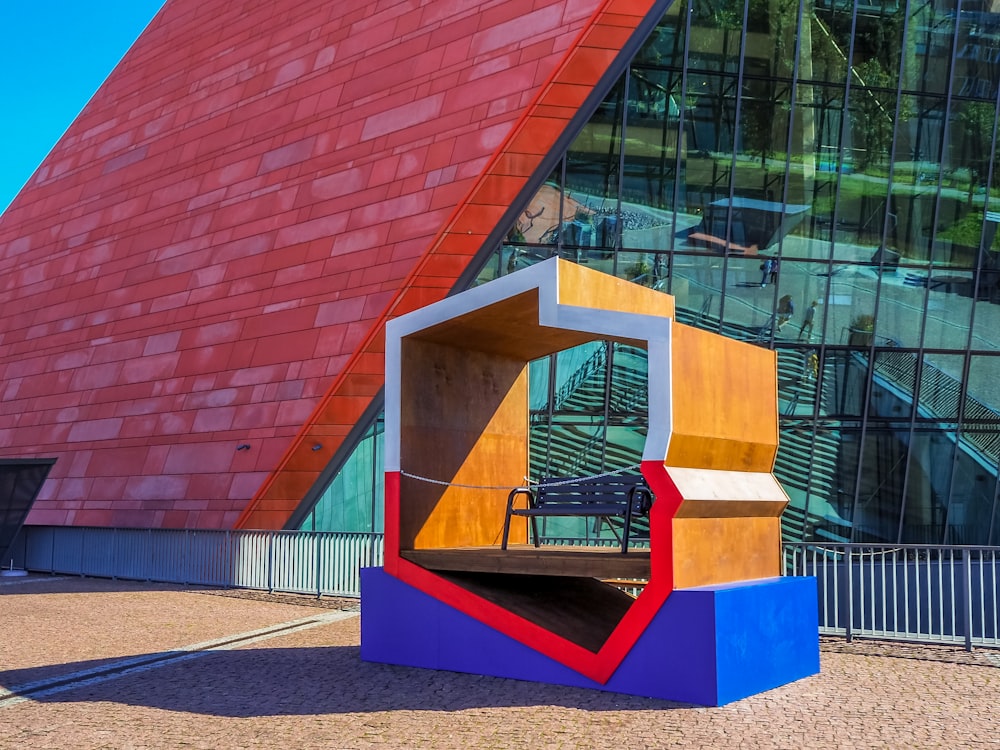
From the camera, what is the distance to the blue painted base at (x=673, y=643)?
26.0 feet

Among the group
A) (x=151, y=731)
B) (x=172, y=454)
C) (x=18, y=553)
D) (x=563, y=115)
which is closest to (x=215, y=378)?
(x=172, y=454)

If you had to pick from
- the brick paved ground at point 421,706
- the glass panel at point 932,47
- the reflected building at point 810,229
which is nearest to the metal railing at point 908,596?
the brick paved ground at point 421,706

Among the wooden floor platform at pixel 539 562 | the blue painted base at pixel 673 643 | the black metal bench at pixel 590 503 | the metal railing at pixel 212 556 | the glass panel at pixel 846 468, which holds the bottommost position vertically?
the metal railing at pixel 212 556

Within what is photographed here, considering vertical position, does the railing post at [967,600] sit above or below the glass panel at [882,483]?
above

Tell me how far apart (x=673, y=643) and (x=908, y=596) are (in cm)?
460

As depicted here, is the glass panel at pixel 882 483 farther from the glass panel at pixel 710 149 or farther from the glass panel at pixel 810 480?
the glass panel at pixel 710 149

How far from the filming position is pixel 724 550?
8859 mm

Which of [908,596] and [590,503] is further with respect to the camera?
[908,596]

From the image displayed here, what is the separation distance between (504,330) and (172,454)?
42.3ft

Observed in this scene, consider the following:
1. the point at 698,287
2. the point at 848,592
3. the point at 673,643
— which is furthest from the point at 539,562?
the point at 698,287

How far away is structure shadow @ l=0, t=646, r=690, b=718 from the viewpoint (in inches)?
314

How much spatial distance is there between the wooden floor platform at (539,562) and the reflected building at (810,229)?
10.1 metres

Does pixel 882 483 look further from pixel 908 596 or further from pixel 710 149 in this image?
pixel 908 596

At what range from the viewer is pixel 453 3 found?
22375 mm
